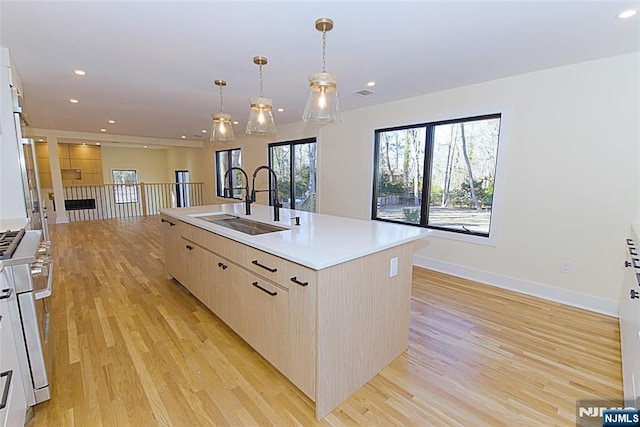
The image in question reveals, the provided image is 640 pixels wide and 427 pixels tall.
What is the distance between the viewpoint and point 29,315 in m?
1.49

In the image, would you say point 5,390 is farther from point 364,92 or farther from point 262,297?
point 364,92

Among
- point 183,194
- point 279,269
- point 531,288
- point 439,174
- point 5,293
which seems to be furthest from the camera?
point 183,194

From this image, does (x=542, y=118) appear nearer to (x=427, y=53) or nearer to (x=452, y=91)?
(x=452, y=91)

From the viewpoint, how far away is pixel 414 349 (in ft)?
7.11

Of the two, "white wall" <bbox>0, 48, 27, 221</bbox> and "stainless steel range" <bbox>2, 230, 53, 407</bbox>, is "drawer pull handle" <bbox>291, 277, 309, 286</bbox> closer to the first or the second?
"stainless steel range" <bbox>2, 230, 53, 407</bbox>

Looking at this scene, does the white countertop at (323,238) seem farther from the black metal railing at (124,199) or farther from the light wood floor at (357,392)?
the black metal railing at (124,199)

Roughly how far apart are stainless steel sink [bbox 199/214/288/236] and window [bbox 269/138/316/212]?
9.63ft

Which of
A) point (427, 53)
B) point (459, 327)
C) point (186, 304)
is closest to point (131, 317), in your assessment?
point (186, 304)

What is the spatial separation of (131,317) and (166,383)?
111 centimetres

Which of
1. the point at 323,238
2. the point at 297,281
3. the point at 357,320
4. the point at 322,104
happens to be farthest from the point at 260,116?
the point at 357,320

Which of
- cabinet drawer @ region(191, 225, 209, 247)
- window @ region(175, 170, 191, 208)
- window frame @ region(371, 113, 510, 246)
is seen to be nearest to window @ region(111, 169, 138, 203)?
window @ region(175, 170, 191, 208)

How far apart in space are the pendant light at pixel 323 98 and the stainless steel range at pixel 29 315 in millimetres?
1769

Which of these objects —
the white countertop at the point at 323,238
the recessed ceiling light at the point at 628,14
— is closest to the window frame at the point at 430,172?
the recessed ceiling light at the point at 628,14

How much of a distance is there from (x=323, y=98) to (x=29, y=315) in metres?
2.10
